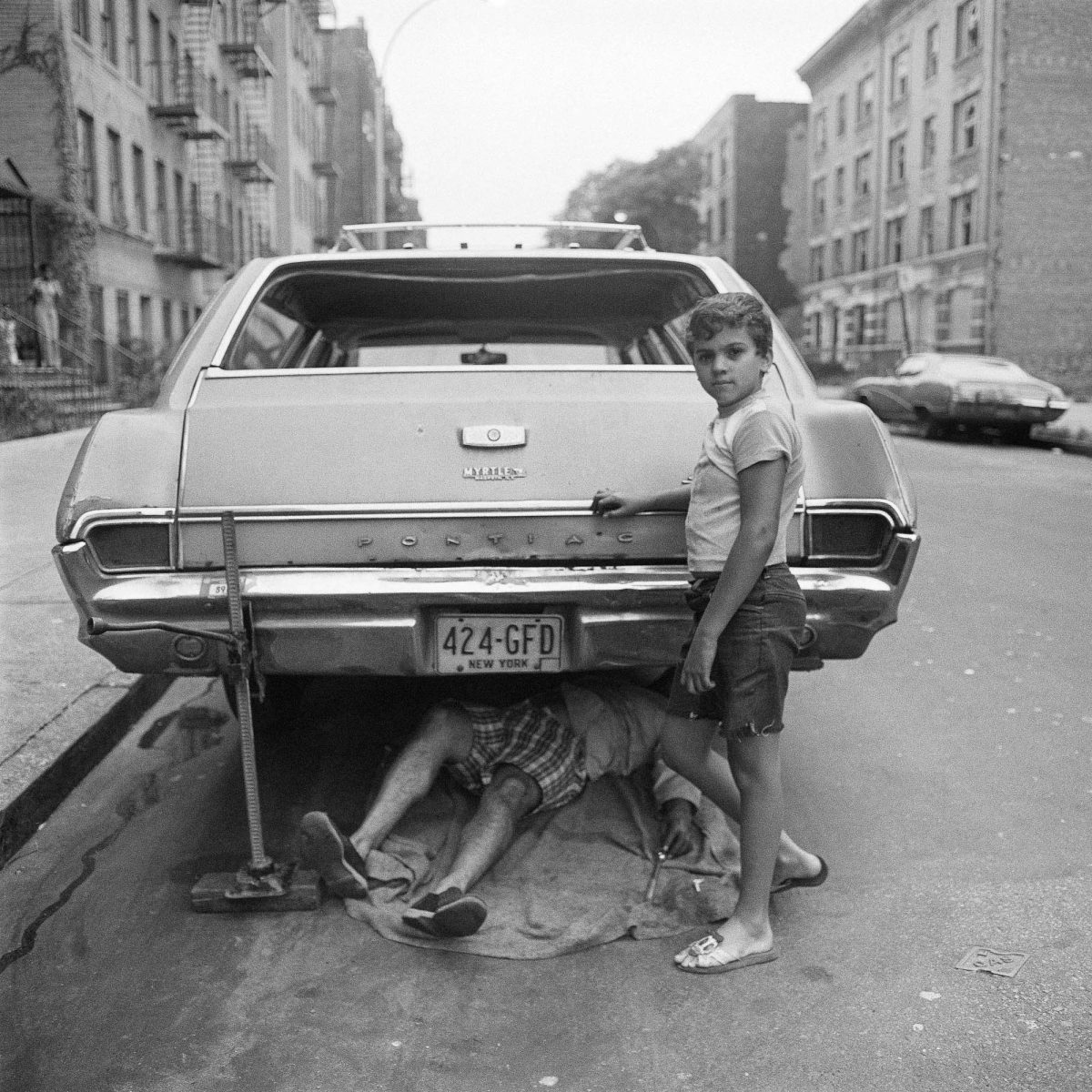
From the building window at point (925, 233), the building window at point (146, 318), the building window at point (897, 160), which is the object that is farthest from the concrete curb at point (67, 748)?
the building window at point (897, 160)

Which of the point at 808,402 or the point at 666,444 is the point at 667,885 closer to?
the point at 666,444

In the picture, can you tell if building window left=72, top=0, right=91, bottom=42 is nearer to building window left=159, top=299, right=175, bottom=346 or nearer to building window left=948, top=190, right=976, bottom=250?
building window left=159, top=299, right=175, bottom=346

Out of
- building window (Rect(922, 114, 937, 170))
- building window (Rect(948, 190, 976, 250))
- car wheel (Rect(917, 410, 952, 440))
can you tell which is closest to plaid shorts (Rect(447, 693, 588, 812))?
car wheel (Rect(917, 410, 952, 440))

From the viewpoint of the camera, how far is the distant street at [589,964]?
2.68 metres

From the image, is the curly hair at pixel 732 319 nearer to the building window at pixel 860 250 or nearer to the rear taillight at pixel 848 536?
the rear taillight at pixel 848 536

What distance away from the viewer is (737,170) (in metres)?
64.4

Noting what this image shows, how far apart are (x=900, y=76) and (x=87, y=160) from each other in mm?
29680

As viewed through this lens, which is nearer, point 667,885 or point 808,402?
point 667,885

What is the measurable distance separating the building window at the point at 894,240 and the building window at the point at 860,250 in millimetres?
2412

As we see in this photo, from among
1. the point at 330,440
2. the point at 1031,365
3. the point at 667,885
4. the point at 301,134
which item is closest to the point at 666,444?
the point at 330,440

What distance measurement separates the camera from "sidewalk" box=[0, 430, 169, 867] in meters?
4.22

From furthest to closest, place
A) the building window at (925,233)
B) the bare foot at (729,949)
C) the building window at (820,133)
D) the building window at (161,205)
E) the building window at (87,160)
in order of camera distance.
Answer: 1. the building window at (820,133)
2. the building window at (925,233)
3. the building window at (161,205)
4. the building window at (87,160)
5. the bare foot at (729,949)

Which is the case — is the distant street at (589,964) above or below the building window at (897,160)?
below

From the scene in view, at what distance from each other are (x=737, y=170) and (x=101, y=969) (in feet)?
214
